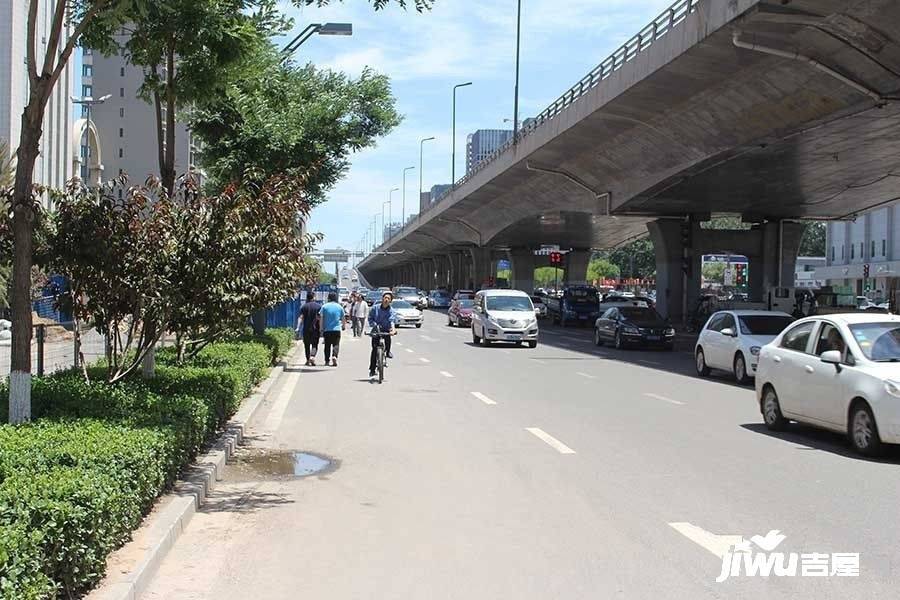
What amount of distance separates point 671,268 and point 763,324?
27.3 m

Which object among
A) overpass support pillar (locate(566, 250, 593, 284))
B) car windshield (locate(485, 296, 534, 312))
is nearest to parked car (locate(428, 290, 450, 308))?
overpass support pillar (locate(566, 250, 593, 284))

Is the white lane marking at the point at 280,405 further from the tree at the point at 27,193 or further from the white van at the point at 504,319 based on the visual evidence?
the white van at the point at 504,319

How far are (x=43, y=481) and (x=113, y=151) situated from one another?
266 ft

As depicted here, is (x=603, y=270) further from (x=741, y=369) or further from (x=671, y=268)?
(x=741, y=369)

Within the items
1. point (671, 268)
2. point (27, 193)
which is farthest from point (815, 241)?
point (27, 193)

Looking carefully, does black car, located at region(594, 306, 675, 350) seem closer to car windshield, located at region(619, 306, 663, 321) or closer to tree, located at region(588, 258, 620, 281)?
car windshield, located at region(619, 306, 663, 321)

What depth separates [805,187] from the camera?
41.2m

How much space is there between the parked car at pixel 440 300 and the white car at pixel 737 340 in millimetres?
67695

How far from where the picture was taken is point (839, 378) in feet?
36.2

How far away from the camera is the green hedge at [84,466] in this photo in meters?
4.77

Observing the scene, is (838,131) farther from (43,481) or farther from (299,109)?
(43,481)

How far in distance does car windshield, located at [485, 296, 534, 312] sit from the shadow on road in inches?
818

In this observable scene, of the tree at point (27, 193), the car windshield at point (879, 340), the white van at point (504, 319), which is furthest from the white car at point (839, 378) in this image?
the white van at point (504, 319)

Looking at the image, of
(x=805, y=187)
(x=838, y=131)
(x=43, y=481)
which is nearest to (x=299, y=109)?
(x=43, y=481)
